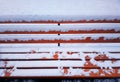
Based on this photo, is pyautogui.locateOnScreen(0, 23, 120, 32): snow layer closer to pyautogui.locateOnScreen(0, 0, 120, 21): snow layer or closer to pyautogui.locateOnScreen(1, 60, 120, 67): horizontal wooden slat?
pyautogui.locateOnScreen(0, 0, 120, 21): snow layer

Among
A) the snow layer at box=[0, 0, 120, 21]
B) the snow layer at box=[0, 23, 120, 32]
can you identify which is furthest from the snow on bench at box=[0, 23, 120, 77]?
the snow layer at box=[0, 0, 120, 21]

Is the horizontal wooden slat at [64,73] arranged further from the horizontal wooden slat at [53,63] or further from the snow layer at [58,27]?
the snow layer at [58,27]

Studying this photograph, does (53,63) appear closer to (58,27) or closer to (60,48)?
(60,48)

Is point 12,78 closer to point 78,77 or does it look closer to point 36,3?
point 78,77

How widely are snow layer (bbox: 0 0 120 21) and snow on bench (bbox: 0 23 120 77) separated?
142mm

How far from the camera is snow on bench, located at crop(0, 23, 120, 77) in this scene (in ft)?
11.1

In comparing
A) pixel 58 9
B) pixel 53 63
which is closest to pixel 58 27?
pixel 58 9

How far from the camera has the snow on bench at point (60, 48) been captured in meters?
3.39

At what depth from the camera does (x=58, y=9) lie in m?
3.86

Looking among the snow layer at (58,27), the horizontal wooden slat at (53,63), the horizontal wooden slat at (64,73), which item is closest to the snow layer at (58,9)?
the snow layer at (58,27)

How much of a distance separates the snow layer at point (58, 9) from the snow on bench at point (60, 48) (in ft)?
0.46

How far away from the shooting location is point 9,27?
3754 mm

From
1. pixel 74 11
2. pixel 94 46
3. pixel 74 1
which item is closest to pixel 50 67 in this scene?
pixel 94 46

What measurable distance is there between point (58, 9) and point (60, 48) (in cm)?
72
